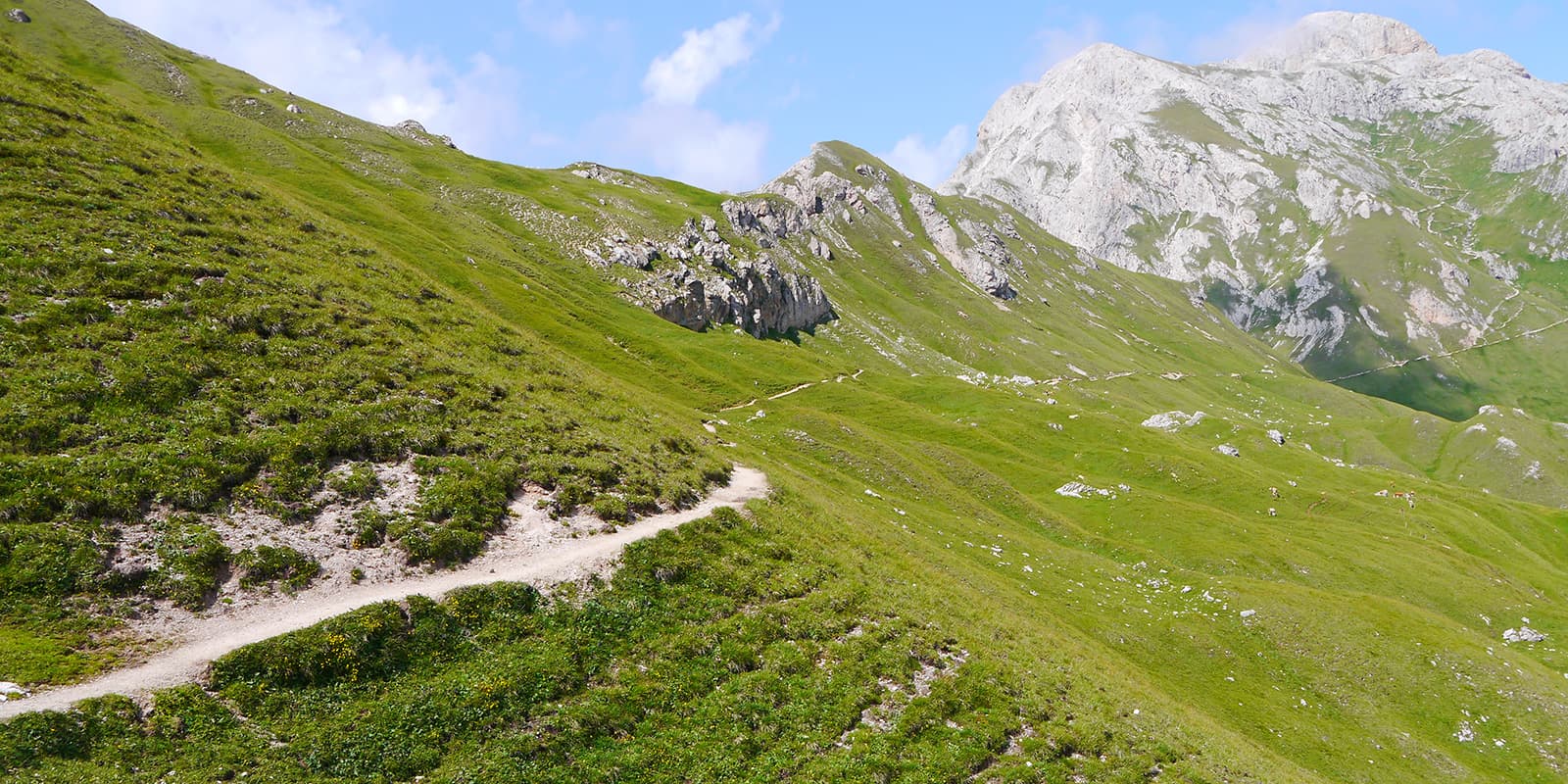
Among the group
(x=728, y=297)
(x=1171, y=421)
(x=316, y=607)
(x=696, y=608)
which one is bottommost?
(x=316, y=607)

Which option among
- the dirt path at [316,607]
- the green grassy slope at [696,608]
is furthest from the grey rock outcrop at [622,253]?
the dirt path at [316,607]

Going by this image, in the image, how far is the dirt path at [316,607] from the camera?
607 inches

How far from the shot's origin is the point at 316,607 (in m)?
19.8

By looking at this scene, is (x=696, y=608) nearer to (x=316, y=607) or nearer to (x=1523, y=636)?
(x=316, y=607)

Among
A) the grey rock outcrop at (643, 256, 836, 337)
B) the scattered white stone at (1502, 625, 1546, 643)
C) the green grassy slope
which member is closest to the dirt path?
the green grassy slope

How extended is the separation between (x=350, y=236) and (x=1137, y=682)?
5817 centimetres

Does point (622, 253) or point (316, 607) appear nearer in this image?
point (316, 607)

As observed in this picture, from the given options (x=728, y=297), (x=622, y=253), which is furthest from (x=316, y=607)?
(x=728, y=297)

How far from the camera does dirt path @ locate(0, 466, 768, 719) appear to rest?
50.6ft

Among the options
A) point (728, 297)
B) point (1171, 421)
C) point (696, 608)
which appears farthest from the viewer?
point (1171, 421)

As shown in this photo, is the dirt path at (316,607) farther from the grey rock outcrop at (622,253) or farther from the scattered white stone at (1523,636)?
the grey rock outcrop at (622,253)

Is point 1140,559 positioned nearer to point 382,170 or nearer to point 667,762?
point 667,762

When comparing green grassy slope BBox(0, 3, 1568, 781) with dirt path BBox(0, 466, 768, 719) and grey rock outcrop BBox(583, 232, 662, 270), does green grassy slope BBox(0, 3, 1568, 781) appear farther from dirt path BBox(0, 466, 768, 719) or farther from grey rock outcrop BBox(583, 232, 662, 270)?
grey rock outcrop BBox(583, 232, 662, 270)

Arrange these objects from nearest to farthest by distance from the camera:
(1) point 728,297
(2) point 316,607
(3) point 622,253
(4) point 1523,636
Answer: (2) point 316,607 → (4) point 1523,636 → (3) point 622,253 → (1) point 728,297
